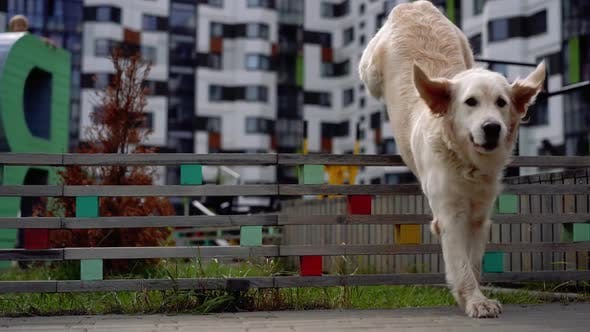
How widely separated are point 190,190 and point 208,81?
142 feet

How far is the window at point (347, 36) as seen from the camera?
51000 millimetres

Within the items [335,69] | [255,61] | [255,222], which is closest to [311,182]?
[255,222]

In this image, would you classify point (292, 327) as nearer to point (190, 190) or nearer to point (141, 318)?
point (141, 318)

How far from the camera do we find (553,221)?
6.05m

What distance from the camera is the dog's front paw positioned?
4.66 metres

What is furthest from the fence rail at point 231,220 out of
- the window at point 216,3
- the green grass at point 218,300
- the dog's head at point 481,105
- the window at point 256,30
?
the window at point 216,3

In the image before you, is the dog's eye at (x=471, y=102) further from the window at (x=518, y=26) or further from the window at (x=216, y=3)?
the window at (x=216, y=3)

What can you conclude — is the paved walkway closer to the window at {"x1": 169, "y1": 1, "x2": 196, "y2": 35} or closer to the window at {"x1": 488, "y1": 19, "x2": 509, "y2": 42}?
the window at {"x1": 488, "y1": 19, "x2": 509, "y2": 42}

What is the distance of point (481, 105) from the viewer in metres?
4.74

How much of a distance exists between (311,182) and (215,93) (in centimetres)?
4290

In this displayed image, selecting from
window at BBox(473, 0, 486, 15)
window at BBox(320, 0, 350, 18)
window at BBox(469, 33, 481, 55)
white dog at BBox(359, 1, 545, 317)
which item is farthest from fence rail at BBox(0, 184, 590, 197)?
window at BBox(320, 0, 350, 18)

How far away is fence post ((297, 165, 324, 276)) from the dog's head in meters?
1.18

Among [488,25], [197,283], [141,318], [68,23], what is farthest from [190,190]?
[68,23]

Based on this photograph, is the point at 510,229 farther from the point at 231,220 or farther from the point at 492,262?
the point at 231,220
